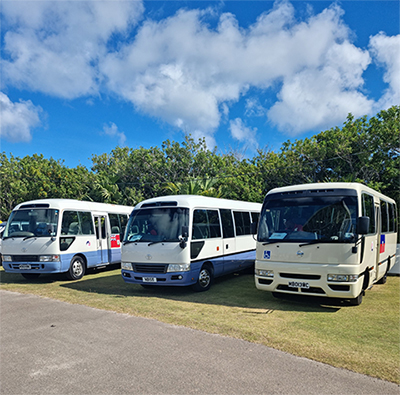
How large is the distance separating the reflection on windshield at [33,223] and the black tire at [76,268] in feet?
4.44

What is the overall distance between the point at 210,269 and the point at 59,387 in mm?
6696

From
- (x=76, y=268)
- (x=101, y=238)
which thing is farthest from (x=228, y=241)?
(x=76, y=268)

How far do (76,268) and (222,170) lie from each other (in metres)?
17.3

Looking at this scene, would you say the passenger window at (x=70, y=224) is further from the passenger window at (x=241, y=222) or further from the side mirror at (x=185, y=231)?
the passenger window at (x=241, y=222)

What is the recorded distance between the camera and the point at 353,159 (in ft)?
66.0

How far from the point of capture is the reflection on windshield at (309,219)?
308 inches

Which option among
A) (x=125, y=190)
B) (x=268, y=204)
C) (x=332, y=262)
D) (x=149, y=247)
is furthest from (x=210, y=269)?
(x=125, y=190)

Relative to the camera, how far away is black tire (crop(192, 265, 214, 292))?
10234mm

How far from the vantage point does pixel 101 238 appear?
14438 millimetres

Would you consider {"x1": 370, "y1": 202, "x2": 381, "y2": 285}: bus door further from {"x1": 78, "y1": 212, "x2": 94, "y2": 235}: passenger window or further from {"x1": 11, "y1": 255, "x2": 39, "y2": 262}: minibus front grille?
{"x1": 11, "y1": 255, "x2": 39, "y2": 262}: minibus front grille

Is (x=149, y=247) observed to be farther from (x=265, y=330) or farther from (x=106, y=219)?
(x=106, y=219)

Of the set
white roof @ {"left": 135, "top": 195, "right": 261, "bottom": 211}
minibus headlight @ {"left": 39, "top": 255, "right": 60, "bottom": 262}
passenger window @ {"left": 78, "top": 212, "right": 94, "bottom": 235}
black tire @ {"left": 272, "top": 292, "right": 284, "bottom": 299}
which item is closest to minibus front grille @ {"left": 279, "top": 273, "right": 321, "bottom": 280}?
black tire @ {"left": 272, "top": 292, "right": 284, "bottom": 299}

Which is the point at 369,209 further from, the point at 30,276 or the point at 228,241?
the point at 30,276

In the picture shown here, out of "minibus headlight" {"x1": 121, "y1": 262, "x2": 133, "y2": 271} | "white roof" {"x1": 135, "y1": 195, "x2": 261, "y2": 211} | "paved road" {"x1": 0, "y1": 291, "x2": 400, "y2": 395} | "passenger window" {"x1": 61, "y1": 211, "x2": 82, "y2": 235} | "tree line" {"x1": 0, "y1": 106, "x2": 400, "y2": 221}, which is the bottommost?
"paved road" {"x1": 0, "y1": 291, "x2": 400, "y2": 395}
